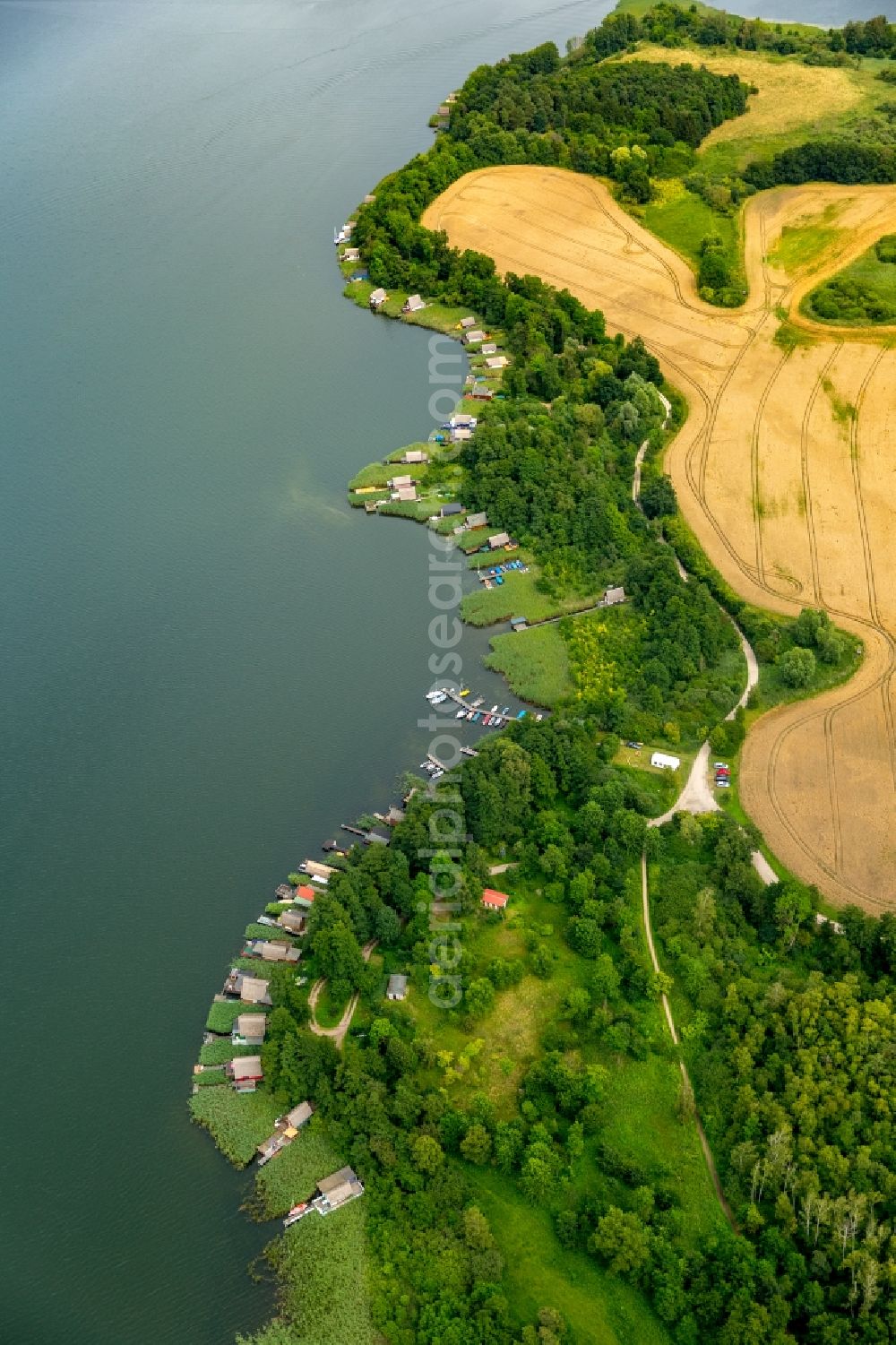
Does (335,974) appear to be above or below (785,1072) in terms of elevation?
above

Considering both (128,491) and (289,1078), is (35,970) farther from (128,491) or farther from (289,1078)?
(128,491)

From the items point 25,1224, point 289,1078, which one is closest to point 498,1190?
point 289,1078

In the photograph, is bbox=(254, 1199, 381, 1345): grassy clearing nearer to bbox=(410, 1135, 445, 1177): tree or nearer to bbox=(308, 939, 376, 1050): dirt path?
bbox=(410, 1135, 445, 1177): tree

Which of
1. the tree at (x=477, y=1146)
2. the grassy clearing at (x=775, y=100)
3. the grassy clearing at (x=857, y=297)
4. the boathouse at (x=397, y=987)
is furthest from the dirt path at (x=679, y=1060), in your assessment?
the grassy clearing at (x=775, y=100)

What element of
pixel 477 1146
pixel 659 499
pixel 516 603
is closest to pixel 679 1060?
pixel 477 1146

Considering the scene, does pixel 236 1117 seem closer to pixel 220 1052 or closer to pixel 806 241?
pixel 220 1052

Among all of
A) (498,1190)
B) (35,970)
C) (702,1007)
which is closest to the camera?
(498,1190)
